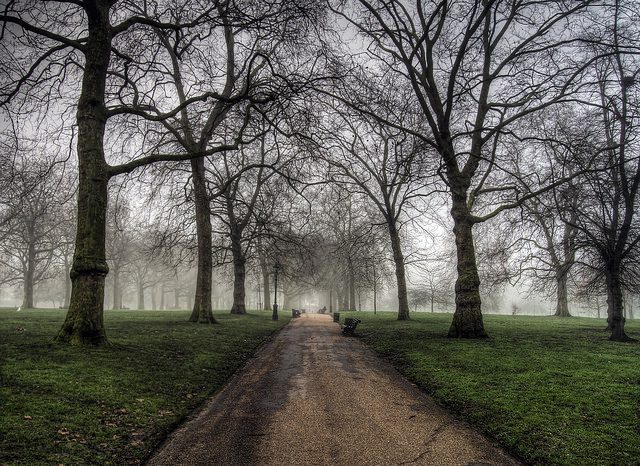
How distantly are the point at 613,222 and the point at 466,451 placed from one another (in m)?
13.3

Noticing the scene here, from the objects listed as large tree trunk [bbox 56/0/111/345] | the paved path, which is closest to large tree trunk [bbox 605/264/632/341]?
the paved path

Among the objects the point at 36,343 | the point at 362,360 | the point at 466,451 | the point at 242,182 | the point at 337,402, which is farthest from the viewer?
the point at 242,182

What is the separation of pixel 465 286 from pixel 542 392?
6.74 metres

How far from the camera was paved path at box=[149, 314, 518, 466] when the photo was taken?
391cm

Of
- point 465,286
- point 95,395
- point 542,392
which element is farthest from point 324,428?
point 465,286

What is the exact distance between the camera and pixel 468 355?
29.0 feet

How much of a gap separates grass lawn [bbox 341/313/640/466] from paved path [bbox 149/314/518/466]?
425mm

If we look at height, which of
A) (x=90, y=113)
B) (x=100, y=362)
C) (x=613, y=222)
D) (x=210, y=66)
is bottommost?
(x=100, y=362)

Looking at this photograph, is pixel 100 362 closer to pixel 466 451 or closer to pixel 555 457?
pixel 466 451

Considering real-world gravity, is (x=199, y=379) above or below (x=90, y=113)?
below

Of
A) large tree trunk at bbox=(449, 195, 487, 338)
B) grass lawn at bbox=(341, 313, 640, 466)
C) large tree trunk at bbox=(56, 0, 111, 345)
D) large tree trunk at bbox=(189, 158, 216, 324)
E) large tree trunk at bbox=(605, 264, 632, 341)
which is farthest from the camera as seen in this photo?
large tree trunk at bbox=(189, 158, 216, 324)

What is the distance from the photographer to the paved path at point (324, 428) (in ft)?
12.8

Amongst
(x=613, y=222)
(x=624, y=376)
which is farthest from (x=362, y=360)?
(x=613, y=222)

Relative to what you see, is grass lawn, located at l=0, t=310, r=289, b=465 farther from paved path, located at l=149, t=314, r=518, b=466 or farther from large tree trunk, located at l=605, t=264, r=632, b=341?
large tree trunk, located at l=605, t=264, r=632, b=341
